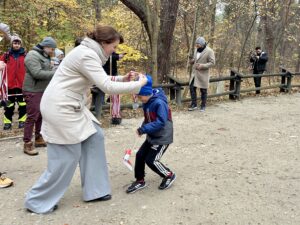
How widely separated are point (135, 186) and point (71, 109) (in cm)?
136

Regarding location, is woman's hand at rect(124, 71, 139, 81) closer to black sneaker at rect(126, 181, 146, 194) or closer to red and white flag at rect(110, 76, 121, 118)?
black sneaker at rect(126, 181, 146, 194)

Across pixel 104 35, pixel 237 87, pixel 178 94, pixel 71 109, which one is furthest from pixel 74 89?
pixel 237 87

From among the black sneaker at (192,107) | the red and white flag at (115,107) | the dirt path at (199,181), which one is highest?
the red and white flag at (115,107)

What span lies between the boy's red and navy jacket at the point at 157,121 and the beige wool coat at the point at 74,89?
23.5 inches

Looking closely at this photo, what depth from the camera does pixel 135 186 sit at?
4449 mm

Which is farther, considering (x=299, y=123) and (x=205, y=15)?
(x=205, y=15)

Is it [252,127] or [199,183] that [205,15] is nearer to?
[252,127]

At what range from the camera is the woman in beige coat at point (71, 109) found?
3.51m

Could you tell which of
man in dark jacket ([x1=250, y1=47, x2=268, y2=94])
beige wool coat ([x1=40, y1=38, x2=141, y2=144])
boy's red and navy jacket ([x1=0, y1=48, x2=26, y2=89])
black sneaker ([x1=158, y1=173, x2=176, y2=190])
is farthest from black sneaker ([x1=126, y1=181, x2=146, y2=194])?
man in dark jacket ([x1=250, y1=47, x2=268, y2=94])

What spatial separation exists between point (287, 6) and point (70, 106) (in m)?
14.7

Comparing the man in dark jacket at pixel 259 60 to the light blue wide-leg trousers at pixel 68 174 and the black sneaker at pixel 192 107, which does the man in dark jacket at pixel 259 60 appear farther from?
the light blue wide-leg trousers at pixel 68 174

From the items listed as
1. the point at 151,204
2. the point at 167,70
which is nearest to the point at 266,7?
the point at 167,70

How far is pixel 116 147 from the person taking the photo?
6246mm

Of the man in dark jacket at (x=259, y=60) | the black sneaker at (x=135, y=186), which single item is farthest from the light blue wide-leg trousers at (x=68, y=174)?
the man in dark jacket at (x=259, y=60)
